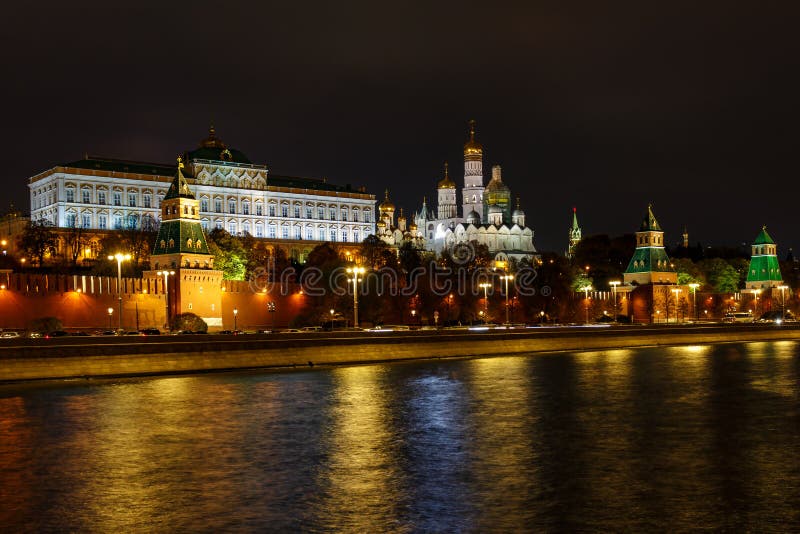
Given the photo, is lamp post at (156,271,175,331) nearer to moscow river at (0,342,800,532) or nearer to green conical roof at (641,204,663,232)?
moscow river at (0,342,800,532)

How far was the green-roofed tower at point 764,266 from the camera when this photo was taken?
123938 millimetres

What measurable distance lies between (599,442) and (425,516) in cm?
918

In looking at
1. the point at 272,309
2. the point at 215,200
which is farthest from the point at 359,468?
the point at 215,200

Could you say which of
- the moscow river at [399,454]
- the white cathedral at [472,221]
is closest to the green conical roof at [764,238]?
the white cathedral at [472,221]

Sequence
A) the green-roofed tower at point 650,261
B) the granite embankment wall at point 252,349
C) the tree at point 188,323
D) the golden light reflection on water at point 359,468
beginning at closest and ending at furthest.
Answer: the golden light reflection on water at point 359,468, the granite embankment wall at point 252,349, the tree at point 188,323, the green-roofed tower at point 650,261

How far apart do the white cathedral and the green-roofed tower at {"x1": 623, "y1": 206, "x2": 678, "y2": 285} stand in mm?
34593

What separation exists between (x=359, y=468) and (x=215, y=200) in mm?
111640

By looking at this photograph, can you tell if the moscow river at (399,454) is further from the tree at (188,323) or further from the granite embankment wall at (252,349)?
the tree at (188,323)

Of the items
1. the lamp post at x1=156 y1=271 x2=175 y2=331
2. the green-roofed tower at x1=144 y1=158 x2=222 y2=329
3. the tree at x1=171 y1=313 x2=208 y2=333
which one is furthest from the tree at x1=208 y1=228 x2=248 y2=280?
the tree at x1=171 y1=313 x2=208 y2=333

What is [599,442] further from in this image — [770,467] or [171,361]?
[171,361]

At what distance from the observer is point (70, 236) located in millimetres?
110000

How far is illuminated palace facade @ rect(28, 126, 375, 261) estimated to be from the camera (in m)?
118

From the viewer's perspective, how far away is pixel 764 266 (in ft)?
409

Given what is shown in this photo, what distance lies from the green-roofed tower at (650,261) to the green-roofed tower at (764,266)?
15713 mm
